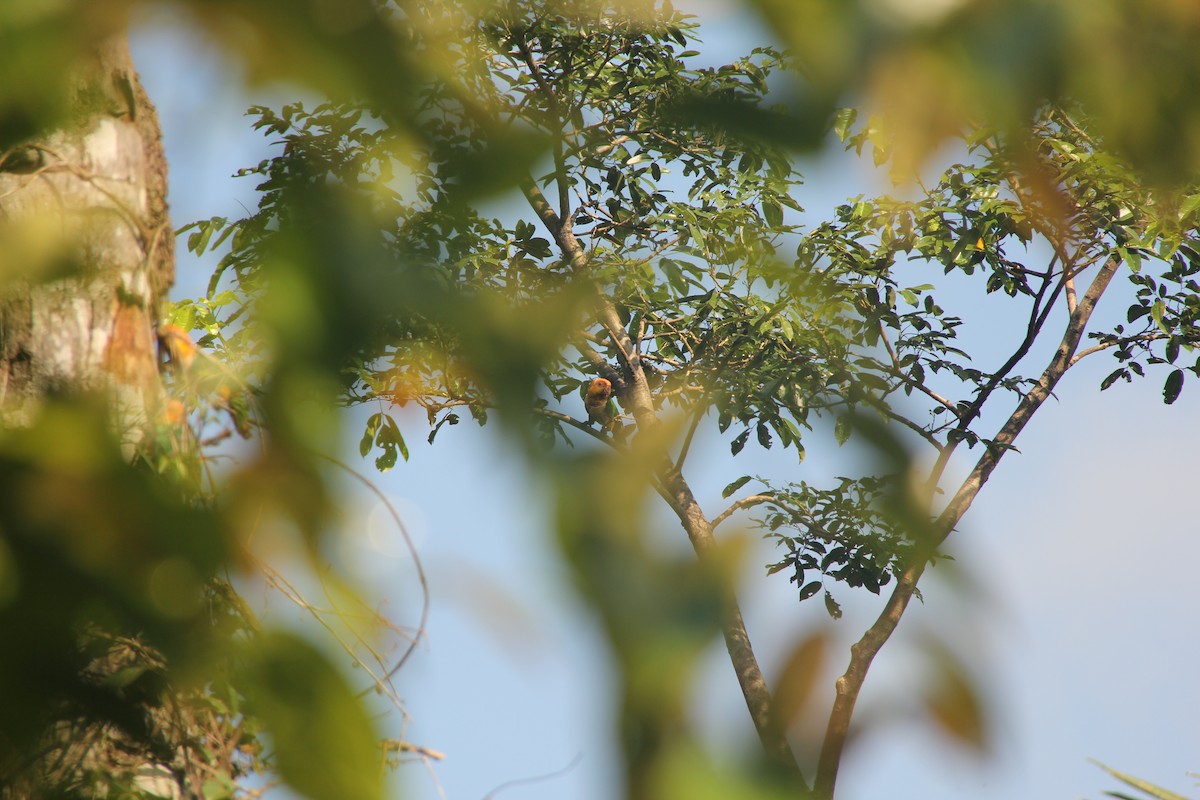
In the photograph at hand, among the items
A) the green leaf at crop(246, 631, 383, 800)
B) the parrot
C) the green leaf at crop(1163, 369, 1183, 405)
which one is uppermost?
the green leaf at crop(1163, 369, 1183, 405)

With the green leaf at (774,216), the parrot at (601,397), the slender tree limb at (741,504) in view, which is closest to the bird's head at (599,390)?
the parrot at (601,397)

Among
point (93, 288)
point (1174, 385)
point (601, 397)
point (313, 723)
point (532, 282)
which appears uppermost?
point (1174, 385)

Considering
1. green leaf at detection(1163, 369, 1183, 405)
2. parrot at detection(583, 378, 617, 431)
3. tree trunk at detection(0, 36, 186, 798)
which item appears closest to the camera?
tree trunk at detection(0, 36, 186, 798)

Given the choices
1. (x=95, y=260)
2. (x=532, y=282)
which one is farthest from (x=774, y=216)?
(x=95, y=260)

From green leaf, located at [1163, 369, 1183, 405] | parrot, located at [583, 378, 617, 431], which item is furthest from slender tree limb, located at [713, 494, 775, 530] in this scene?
green leaf, located at [1163, 369, 1183, 405]

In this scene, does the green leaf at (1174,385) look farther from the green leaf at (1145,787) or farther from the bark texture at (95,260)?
the bark texture at (95,260)

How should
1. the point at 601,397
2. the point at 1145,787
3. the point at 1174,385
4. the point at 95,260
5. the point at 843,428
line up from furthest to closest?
the point at 1174,385 → the point at 601,397 → the point at 1145,787 → the point at 95,260 → the point at 843,428

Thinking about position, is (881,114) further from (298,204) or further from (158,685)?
(158,685)

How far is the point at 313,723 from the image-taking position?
1.04 feet

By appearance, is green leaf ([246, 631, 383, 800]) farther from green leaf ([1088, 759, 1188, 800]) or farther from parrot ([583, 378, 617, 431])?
parrot ([583, 378, 617, 431])

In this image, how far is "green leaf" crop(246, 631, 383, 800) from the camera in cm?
30

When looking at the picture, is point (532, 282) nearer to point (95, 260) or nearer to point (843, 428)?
point (843, 428)

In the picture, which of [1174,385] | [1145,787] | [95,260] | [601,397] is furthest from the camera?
[1174,385]

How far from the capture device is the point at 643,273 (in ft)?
2.10
